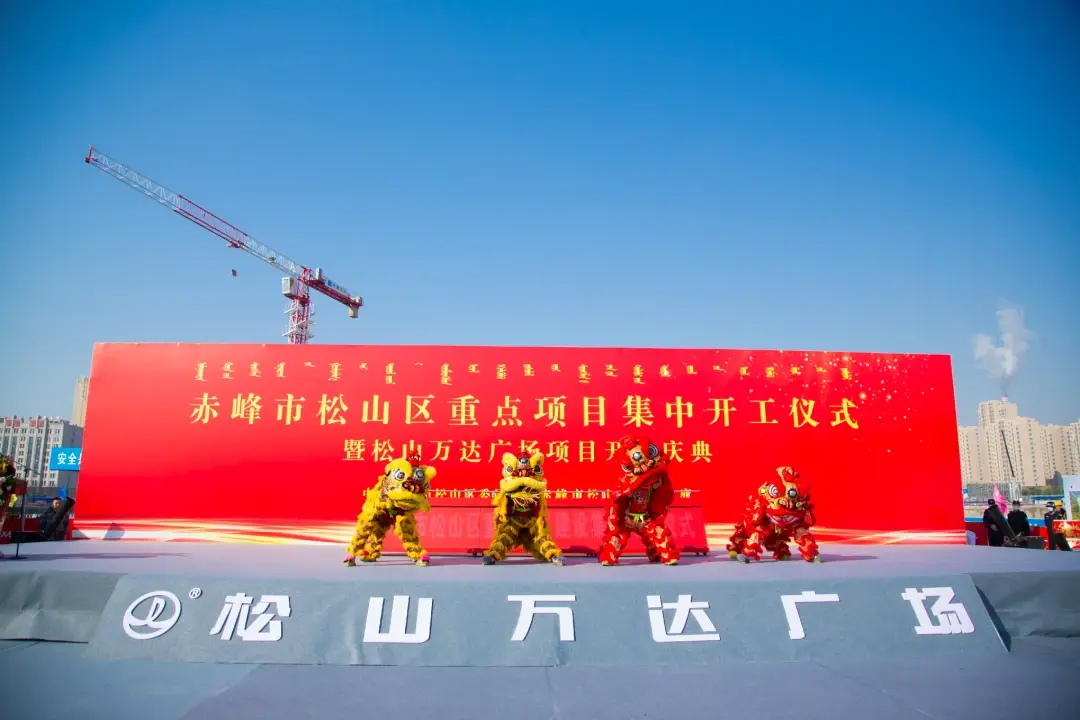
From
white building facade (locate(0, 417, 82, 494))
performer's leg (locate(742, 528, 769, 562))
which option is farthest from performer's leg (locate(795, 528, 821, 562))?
white building facade (locate(0, 417, 82, 494))

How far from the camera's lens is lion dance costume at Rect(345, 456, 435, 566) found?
16.3 ft

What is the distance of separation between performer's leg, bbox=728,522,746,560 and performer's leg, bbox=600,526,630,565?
0.98 metres

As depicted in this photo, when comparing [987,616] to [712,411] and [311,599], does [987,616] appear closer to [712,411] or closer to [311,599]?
[311,599]

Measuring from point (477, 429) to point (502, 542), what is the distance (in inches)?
110

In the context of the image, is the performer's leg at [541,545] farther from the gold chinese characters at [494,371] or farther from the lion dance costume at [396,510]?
the gold chinese characters at [494,371]

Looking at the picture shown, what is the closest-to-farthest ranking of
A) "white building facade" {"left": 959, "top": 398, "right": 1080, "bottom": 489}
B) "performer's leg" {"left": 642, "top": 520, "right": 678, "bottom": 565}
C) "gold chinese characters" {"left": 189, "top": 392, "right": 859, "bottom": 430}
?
"performer's leg" {"left": 642, "top": 520, "right": 678, "bottom": 565} < "gold chinese characters" {"left": 189, "top": 392, "right": 859, "bottom": 430} < "white building facade" {"left": 959, "top": 398, "right": 1080, "bottom": 489}

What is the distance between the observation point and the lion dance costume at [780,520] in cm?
504

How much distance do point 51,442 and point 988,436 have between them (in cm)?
6569

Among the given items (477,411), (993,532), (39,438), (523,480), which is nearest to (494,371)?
(477,411)

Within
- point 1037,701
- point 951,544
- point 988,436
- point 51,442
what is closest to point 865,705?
point 1037,701

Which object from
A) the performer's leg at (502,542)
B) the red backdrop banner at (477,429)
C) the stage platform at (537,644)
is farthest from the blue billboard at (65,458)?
the performer's leg at (502,542)

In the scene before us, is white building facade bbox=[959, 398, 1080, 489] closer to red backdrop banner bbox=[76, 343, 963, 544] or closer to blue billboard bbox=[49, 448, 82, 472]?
red backdrop banner bbox=[76, 343, 963, 544]

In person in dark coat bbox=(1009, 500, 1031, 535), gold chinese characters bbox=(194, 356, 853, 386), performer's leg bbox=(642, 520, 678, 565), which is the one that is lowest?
person in dark coat bbox=(1009, 500, 1031, 535)

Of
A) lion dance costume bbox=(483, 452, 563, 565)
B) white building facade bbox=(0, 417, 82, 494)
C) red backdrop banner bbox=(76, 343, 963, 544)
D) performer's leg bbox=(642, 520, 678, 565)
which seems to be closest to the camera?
performer's leg bbox=(642, 520, 678, 565)
